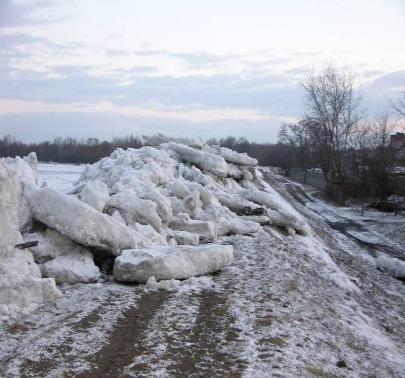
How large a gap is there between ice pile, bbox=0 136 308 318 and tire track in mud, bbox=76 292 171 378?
0.95m

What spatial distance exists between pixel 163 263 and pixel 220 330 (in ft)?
6.16

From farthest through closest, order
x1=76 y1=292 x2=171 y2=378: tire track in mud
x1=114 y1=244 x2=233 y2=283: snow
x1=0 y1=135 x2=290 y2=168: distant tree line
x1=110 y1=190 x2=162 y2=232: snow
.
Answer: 1. x1=0 y1=135 x2=290 y2=168: distant tree line
2. x1=110 y1=190 x2=162 y2=232: snow
3. x1=114 y1=244 x2=233 y2=283: snow
4. x1=76 y1=292 x2=171 y2=378: tire track in mud

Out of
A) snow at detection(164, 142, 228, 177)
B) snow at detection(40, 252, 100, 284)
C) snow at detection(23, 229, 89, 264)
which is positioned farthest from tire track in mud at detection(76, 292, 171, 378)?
snow at detection(164, 142, 228, 177)

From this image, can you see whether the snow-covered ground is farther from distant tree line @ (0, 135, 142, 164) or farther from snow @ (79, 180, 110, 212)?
distant tree line @ (0, 135, 142, 164)

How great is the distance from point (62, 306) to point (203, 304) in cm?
193

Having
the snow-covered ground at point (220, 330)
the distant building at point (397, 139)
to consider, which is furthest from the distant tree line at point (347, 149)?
the snow-covered ground at point (220, 330)

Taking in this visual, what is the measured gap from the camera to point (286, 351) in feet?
20.7

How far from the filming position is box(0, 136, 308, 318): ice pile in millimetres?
8109

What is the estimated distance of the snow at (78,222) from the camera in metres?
8.52

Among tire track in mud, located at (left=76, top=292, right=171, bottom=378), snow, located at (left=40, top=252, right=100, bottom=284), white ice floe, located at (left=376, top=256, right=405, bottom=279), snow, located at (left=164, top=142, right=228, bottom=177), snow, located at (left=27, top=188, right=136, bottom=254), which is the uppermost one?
snow, located at (left=164, top=142, right=228, bottom=177)

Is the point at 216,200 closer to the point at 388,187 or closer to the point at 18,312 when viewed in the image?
the point at 18,312

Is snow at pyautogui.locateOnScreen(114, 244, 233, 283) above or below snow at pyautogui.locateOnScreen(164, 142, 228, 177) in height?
below

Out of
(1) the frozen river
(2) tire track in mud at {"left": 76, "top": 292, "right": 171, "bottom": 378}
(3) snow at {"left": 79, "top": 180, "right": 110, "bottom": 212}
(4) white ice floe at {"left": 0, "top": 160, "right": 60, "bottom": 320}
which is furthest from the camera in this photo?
(1) the frozen river

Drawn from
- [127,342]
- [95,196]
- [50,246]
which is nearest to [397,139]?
[95,196]
